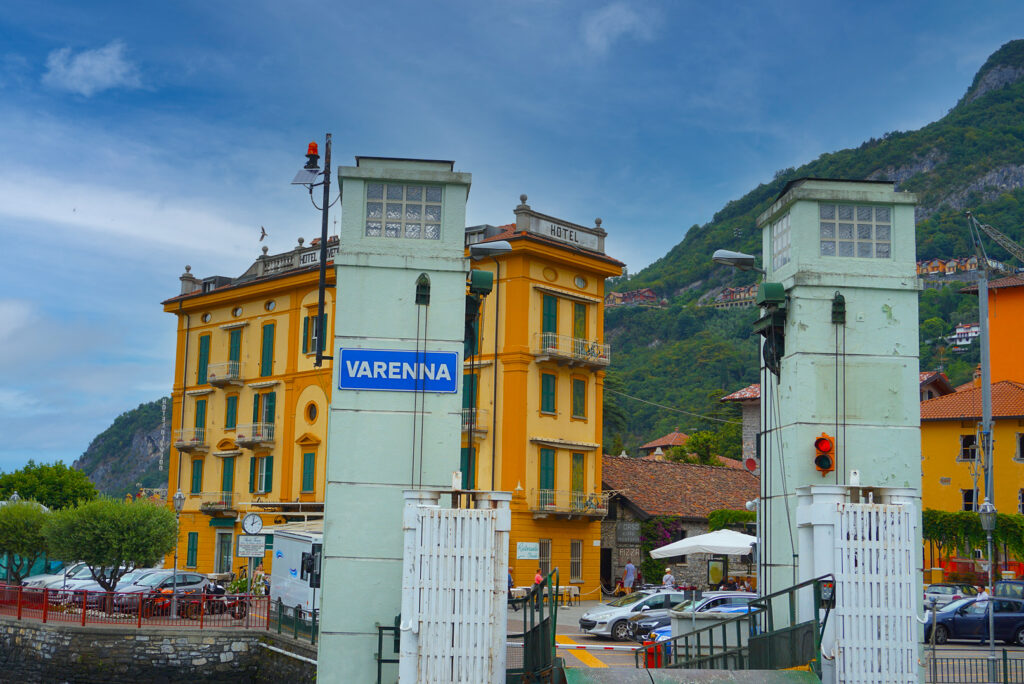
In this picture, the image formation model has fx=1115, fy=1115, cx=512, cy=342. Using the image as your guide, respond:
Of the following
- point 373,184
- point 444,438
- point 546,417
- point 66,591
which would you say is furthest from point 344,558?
point 546,417

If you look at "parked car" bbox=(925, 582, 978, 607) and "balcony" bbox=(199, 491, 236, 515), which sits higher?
"balcony" bbox=(199, 491, 236, 515)

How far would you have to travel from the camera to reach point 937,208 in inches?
5763

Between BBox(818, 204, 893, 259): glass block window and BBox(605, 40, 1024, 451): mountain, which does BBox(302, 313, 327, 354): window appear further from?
BBox(605, 40, 1024, 451): mountain

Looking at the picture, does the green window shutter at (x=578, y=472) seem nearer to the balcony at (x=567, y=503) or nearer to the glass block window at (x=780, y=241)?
the balcony at (x=567, y=503)

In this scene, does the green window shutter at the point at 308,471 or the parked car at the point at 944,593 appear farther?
the green window shutter at the point at 308,471

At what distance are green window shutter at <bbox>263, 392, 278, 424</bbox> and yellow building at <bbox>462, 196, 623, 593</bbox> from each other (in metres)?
11.0

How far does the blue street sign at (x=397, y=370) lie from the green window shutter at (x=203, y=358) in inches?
Answer: 1593

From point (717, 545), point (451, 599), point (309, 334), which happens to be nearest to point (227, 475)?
point (309, 334)

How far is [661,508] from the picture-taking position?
46719 mm

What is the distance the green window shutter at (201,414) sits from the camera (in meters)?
52.6

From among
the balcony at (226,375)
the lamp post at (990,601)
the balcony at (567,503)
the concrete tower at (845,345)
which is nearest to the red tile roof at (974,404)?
the balcony at (567,503)

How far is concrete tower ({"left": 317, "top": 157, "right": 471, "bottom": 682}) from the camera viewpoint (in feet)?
44.6

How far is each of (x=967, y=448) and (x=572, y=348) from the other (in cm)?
2363

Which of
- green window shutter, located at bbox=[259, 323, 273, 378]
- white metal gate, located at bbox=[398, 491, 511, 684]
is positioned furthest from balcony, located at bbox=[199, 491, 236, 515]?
white metal gate, located at bbox=[398, 491, 511, 684]
